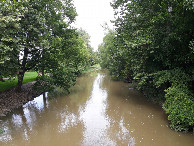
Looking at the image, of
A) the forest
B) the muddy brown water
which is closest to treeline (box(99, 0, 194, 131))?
the forest

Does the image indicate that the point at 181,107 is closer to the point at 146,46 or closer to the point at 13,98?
the point at 146,46

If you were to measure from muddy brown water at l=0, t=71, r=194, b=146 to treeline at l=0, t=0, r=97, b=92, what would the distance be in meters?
3.00

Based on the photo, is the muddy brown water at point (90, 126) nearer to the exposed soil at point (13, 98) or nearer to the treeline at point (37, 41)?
the exposed soil at point (13, 98)

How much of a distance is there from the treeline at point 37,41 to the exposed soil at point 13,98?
0.78 meters

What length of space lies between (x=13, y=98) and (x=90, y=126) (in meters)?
7.76

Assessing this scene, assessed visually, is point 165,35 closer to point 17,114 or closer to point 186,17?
point 186,17

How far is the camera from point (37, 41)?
37.6 feet

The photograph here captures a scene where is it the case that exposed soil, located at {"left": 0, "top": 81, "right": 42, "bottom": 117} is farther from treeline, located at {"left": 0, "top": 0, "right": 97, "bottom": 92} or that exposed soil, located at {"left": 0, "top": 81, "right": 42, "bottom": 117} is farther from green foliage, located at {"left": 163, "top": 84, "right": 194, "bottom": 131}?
green foliage, located at {"left": 163, "top": 84, "right": 194, "bottom": 131}

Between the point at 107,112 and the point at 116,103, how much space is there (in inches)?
90.7

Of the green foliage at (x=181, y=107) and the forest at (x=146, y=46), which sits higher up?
the forest at (x=146, y=46)

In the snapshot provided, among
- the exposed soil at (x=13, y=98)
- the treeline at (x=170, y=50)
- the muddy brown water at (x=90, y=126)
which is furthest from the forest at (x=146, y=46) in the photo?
the muddy brown water at (x=90, y=126)

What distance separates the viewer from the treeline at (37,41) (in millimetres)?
9352

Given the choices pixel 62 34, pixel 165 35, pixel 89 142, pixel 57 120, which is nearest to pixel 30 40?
pixel 62 34

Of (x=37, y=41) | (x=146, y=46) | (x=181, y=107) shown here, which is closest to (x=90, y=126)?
(x=181, y=107)
